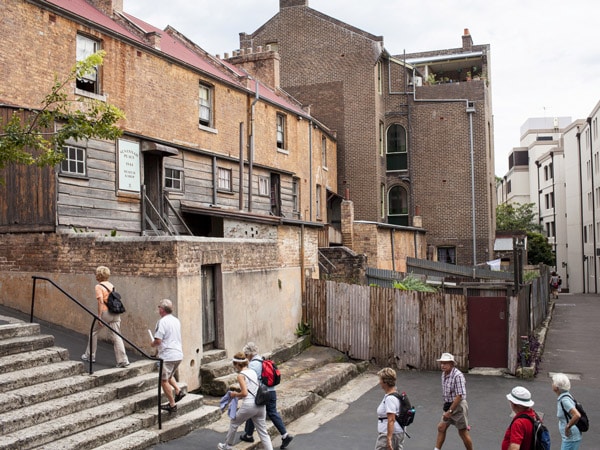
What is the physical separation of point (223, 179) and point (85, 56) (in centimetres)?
642

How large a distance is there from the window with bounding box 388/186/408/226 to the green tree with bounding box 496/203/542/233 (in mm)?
25706

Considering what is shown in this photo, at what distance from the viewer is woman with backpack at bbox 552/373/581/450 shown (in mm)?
7277

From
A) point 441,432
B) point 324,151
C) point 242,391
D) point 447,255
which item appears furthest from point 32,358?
point 447,255

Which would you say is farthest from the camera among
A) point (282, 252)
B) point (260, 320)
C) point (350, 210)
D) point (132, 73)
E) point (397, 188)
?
point (397, 188)

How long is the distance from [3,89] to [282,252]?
7559 mm

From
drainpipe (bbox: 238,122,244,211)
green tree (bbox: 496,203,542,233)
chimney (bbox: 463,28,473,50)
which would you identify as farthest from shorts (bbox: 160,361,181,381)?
green tree (bbox: 496,203,542,233)

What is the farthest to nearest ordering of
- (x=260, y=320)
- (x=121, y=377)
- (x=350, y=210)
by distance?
(x=350, y=210) → (x=260, y=320) → (x=121, y=377)

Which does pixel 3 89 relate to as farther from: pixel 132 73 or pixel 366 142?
→ pixel 366 142

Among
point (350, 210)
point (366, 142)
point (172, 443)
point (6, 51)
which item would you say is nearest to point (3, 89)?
point (6, 51)

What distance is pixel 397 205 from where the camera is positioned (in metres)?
34.4

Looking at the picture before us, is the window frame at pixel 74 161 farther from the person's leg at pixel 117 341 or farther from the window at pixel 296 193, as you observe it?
the window at pixel 296 193

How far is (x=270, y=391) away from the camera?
28.0 ft

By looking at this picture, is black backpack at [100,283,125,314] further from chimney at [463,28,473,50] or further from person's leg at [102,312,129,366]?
chimney at [463,28,473,50]

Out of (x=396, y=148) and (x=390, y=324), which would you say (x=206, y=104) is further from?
(x=396, y=148)
